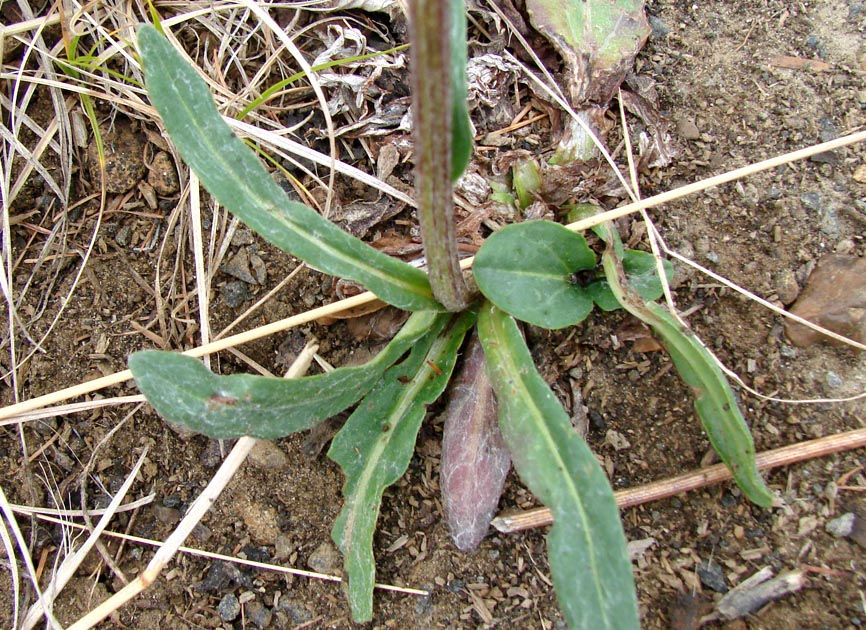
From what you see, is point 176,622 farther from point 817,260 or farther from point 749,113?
point 749,113

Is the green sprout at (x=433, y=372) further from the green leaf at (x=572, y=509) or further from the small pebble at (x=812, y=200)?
the small pebble at (x=812, y=200)

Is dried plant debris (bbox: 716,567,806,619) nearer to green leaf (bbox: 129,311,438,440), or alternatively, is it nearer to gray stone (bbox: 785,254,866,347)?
gray stone (bbox: 785,254,866,347)

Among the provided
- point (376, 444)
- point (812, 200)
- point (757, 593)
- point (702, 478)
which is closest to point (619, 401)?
point (702, 478)

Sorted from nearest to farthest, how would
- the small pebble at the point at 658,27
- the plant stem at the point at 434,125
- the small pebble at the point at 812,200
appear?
the plant stem at the point at 434,125, the small pebble at the point at 812,200, the small pebble at the point at 658,27

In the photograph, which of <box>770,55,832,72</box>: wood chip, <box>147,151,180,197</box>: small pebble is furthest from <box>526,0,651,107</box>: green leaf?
<box>147,151,180,197</box>: small pebble

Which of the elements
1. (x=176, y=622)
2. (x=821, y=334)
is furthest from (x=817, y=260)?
(x=176, y=622)

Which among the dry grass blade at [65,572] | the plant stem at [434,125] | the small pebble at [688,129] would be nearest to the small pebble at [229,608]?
the dry grass blade at [65,572]
